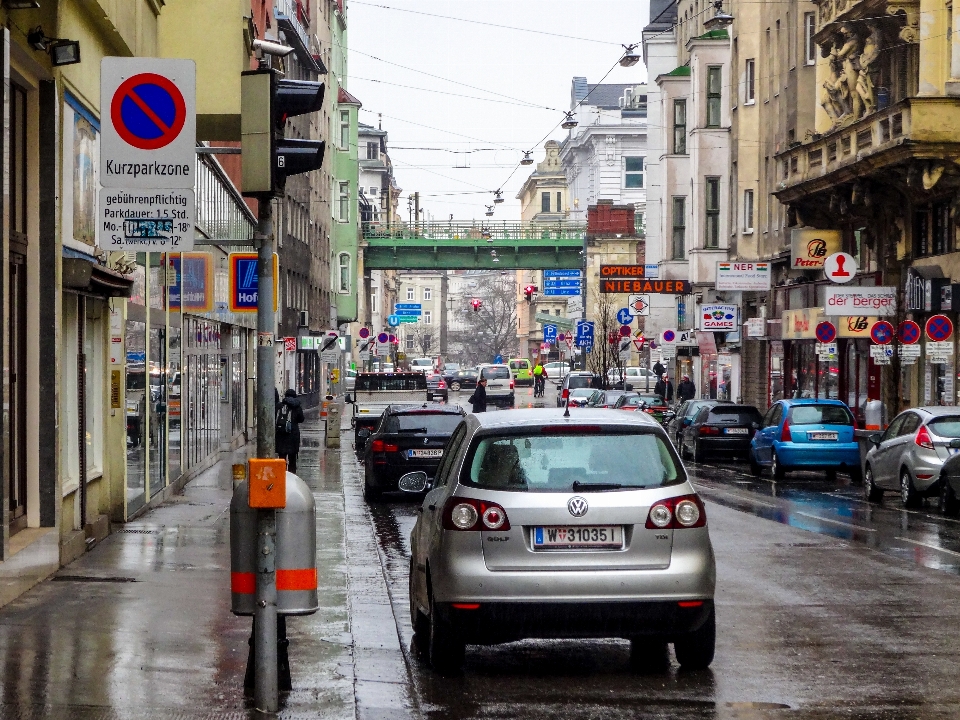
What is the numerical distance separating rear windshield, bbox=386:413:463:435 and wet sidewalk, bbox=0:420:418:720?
25.1ft

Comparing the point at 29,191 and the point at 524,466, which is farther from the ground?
the point at 29,191

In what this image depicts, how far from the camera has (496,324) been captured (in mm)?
171875

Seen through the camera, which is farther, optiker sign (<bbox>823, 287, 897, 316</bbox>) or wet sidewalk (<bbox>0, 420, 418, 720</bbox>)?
optiker sign (<bbox>823, 287, 897, 316</bbox>)

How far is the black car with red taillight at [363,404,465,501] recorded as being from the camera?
23.3m

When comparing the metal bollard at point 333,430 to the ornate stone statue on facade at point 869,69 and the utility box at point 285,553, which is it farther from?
the utility box at point 285,553

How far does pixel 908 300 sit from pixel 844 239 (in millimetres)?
7101

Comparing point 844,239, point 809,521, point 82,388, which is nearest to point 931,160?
point 844,239

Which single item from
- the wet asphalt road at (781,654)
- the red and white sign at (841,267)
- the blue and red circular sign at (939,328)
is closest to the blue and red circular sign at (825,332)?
the red and white sign at (841,267)

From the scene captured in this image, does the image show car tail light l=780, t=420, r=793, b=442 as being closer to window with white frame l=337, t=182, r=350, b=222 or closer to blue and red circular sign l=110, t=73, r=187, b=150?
blue and red circular sign l=110, t=73, r=187, b=150

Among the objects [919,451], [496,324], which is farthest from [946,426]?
[496,324]

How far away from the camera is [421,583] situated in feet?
32.3

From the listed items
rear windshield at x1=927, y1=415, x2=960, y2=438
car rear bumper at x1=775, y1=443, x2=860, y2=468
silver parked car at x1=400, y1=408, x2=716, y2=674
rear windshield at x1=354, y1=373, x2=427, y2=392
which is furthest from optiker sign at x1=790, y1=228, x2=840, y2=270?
silver parked car at x1=400, y1=408, x2=716, y2=674

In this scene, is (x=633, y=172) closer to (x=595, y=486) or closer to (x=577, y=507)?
(x=595, y=486)

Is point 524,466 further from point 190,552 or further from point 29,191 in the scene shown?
point 190,552
